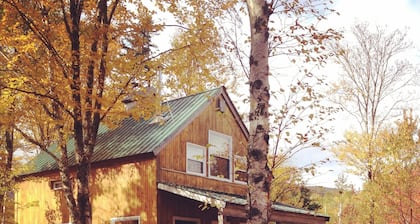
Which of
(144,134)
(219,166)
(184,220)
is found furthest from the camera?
(219,166)

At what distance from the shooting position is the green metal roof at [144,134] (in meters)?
14.8

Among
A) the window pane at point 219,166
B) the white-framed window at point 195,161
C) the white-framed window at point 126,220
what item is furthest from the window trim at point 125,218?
the window pane at point 219,166

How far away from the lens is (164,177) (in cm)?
1438

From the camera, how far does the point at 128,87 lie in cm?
1191

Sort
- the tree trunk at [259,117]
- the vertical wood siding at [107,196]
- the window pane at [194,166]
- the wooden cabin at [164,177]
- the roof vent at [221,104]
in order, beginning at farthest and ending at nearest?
1. the roof vent at [221,104]
2. the window pane at [194,166]
3. the vertical wood siding at [107,196]
4. the wooden cabin at [164,177]
5. the tree trunk at [259,117]

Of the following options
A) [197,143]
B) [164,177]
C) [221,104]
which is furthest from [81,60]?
[221,104]

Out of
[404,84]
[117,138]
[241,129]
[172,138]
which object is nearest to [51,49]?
[172,138]

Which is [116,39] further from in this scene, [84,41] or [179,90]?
[179,90]

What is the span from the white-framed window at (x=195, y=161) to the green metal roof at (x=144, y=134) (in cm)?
90

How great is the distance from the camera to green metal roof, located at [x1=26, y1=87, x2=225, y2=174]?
1476 cm

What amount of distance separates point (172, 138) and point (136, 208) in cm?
226

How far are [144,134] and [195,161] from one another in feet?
5.98

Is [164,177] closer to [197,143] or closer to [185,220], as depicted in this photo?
[185,220]

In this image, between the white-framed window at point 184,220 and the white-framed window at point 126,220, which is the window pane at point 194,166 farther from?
the white-framed window at point 126,220
